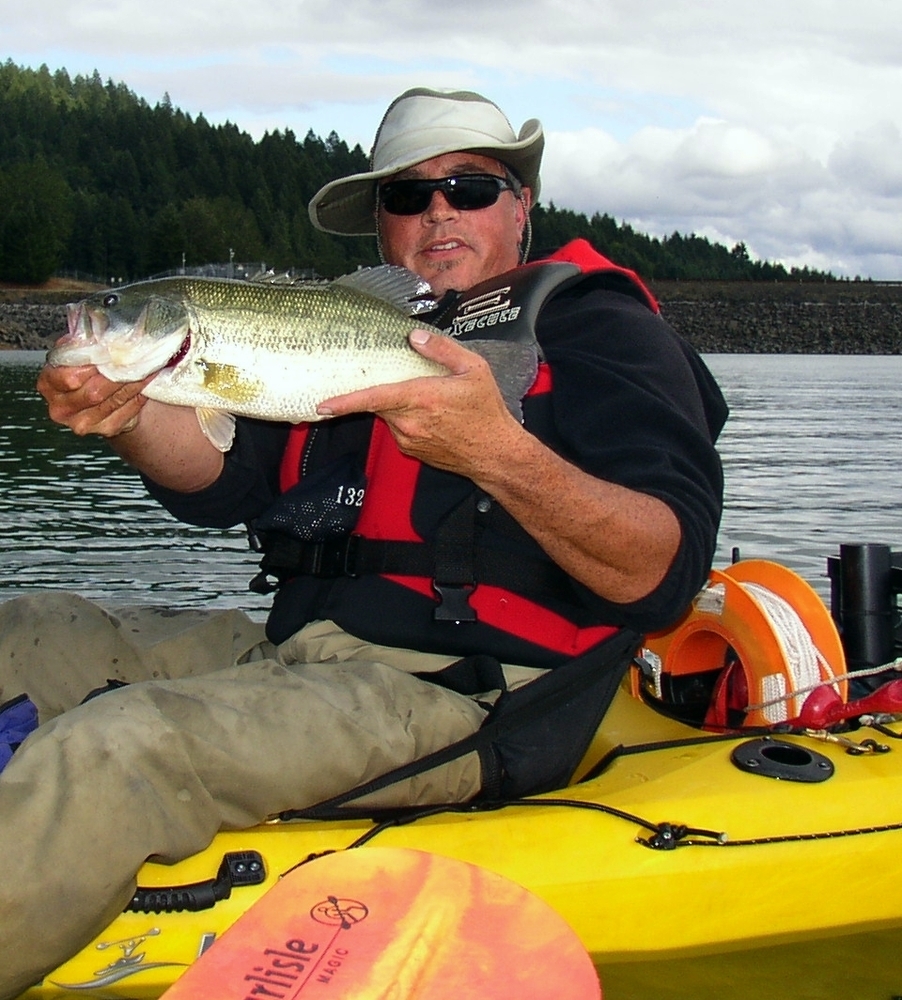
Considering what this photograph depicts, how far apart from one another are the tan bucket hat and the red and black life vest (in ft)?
2.16

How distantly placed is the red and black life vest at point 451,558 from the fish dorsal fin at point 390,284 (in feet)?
0.82

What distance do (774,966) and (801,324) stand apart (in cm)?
9269

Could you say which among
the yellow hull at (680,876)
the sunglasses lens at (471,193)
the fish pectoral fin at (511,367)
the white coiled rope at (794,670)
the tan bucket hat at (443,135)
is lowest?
the yellow hull at (680,876)

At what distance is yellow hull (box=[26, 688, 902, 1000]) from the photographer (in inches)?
130

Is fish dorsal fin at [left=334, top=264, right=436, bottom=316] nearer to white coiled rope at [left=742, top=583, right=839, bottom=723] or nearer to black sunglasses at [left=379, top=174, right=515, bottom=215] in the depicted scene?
black sunglasses at [left=379, top=174, right=515, bottom=215]

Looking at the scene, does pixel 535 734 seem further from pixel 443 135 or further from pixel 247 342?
pixel 443 135

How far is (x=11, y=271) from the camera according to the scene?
102m

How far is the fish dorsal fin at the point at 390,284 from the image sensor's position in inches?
139

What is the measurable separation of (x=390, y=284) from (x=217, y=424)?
676mm

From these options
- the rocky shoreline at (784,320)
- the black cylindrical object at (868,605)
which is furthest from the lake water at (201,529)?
the rocky shoreline at (784,320)

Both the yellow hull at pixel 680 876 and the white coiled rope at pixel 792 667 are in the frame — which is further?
the white coiled rope at pixel 792 667

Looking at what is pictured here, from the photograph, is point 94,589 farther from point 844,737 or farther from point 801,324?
point 801,324

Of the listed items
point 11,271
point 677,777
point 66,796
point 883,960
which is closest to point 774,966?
point 883,960

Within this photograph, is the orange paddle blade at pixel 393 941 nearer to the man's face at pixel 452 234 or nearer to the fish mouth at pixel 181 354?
the fish mouth at pixel 181 354
